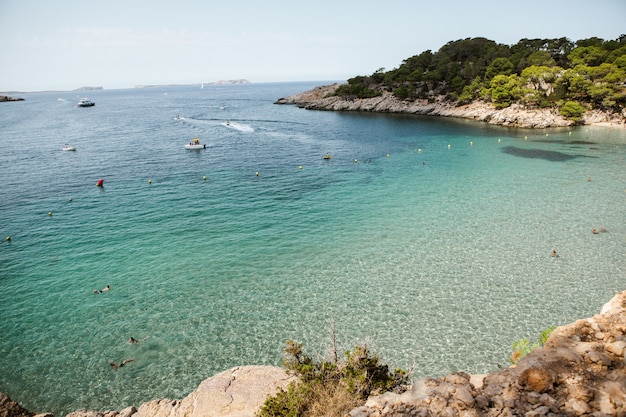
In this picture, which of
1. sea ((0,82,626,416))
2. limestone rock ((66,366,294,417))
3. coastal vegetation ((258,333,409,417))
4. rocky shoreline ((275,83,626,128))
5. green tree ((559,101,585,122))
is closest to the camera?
coastal vegetation ((258,333,409,417))

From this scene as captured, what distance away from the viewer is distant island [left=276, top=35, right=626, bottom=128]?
75.7 metres

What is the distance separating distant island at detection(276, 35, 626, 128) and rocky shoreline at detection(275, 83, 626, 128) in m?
0.18

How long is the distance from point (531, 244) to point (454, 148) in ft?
125

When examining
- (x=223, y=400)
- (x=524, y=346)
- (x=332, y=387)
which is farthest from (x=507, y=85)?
(x=223, y=400)

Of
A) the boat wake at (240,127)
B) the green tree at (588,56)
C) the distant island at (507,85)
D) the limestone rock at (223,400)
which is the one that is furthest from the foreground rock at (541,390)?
the green tree at (588,56)

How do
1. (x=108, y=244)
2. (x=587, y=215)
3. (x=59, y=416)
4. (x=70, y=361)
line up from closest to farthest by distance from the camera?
(x=59, y=416) < (x=70, y=361) < (x=108, y=244) < (x=587, y=215)

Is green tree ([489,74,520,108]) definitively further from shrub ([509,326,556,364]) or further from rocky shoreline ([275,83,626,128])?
shrub ([509,326,556,364])

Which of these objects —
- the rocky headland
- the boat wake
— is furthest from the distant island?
the rocky headland

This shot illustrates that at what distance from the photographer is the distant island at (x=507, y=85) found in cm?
7569

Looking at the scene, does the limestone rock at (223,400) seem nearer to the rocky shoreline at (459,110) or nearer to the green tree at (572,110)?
the rocky shoreline at (459,110)

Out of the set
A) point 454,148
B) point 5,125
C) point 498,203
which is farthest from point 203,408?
point 5,125

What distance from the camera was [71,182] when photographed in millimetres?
48188

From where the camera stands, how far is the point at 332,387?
1152 centimetres

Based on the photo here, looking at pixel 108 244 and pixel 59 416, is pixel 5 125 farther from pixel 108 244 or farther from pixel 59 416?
pixel 59 416
